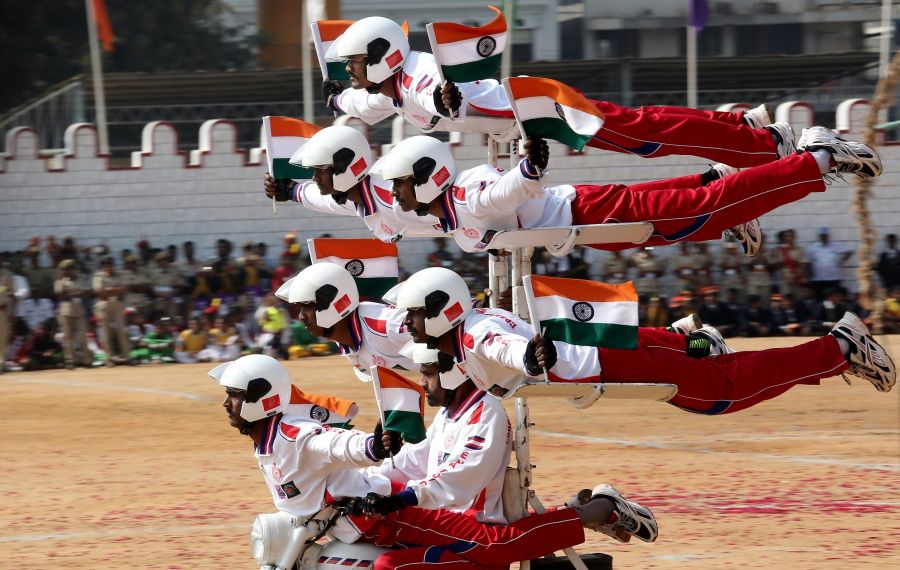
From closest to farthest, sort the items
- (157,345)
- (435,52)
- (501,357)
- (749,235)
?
(501,357) < (435,52) < (749,235) < (157,345)

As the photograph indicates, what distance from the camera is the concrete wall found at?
81.4ft

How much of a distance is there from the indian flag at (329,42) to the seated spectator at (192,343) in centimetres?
1146

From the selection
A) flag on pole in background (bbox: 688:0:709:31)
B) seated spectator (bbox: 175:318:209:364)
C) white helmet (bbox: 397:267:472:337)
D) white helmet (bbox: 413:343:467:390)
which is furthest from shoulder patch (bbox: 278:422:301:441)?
flag on pole in background (bbox: 688:0:709:31)

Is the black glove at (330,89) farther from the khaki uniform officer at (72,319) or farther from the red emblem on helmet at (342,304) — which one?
the khaki uniform officer at (72,319)

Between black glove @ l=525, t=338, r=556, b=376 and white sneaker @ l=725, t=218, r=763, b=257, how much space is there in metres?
2.42

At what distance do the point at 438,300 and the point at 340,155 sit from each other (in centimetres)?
157

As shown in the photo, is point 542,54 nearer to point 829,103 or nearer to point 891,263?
point 829,103

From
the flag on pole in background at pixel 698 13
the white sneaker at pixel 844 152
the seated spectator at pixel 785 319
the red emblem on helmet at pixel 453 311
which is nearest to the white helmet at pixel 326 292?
the red emblem on helmet at pixel 453 311

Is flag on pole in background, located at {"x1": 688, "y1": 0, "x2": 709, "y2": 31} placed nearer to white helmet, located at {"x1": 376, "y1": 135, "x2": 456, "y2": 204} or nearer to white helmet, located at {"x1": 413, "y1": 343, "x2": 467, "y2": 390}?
white helmet, located at {"x1": 376, "y1": 135, "x2": 456, "y2": 204}

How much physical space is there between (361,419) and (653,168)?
9.60m

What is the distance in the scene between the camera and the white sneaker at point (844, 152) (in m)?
8.53

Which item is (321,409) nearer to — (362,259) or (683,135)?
(362,259)

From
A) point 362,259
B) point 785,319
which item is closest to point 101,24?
point 785,319

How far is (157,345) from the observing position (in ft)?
70.0
